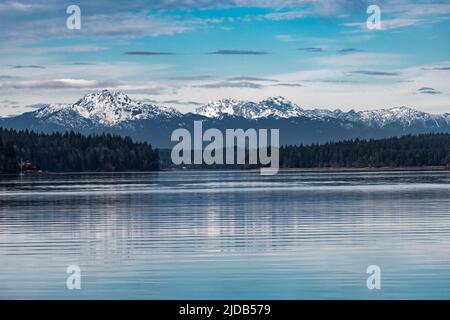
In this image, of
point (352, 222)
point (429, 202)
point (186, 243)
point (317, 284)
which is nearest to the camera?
point (317, 284)

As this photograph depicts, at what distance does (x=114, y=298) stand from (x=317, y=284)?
20.5 feet

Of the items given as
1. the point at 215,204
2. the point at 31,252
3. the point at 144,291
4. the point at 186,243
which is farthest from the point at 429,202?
the point at 144,291

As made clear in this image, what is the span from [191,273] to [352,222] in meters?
22.6

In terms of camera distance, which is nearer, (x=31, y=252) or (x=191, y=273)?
(x=191, y=273)

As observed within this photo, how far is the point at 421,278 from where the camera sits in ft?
100

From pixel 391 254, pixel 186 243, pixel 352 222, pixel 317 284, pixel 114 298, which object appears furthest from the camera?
pixel 352 222
